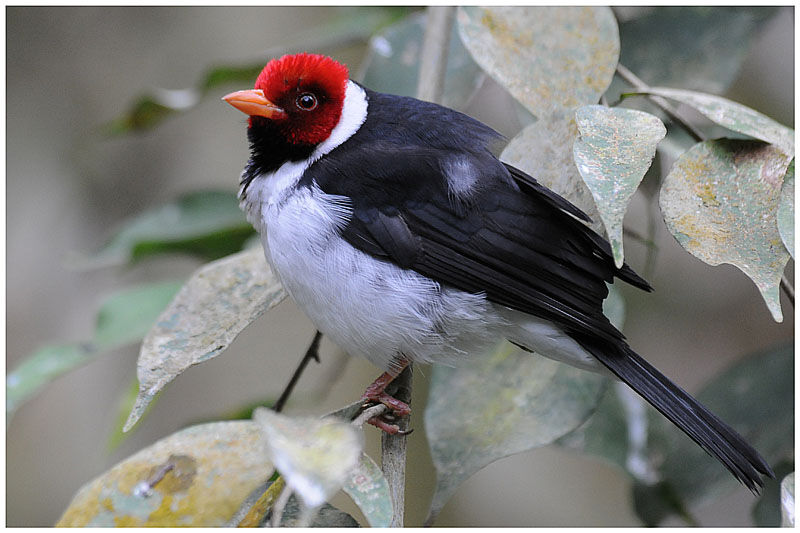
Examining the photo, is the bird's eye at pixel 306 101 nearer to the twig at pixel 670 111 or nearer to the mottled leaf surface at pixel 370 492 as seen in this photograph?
the twig at pixel 670 111

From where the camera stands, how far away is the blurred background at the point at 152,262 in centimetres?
304

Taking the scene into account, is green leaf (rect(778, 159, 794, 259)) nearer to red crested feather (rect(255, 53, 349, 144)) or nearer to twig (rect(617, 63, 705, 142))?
twig (rect(617, 63, 705, 142))

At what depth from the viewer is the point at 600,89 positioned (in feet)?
5.24

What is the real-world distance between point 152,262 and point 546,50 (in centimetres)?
167

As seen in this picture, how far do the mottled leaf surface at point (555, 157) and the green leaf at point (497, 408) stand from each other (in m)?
0.30

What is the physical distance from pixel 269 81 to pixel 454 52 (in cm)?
47

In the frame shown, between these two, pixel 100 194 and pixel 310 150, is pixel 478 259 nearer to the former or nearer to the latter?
pixel 310 150

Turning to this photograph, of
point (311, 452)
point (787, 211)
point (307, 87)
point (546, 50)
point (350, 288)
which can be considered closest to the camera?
point (311, 452)

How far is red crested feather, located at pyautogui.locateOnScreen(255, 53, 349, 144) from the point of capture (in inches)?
68.7

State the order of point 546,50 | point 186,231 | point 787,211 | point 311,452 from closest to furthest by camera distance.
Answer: point 311,452 → point 787,211 → point 546,50 → point 186,231

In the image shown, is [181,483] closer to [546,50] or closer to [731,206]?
[731,206]

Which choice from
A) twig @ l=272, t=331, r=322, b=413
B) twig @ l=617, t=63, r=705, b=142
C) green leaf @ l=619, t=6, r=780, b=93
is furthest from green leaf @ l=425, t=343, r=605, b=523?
green leaf @ l=619, t=6, r=780, b=93

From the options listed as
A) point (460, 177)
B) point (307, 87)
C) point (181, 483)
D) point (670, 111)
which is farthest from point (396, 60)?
point (181, 483)

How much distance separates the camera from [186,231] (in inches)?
79.4
